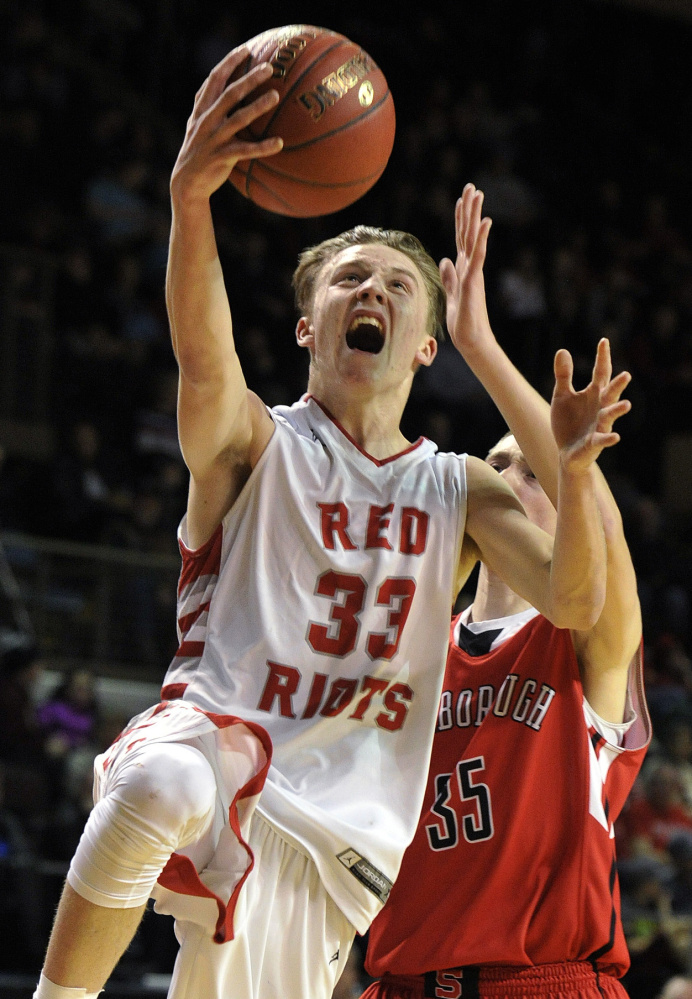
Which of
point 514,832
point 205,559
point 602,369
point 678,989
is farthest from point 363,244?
point 678,989

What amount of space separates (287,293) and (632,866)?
5.44m

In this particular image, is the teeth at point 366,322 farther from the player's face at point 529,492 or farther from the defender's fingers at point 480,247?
the player's face at point 529,492

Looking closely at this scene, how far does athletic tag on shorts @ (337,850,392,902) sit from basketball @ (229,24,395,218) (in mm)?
1474

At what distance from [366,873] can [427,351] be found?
1.38 metres

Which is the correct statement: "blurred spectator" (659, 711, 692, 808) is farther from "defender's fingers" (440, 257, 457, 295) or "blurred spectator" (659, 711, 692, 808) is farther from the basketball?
the basketball

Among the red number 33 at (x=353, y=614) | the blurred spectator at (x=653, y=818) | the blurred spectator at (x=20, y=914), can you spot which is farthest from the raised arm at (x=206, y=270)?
the blurred spectator at (x=653, y=818)

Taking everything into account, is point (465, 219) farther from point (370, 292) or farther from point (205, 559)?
point (205, 559)

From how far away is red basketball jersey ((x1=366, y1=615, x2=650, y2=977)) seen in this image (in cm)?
321

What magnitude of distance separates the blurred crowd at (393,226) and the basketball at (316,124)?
4.08 m

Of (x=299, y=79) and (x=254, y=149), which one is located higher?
(x=299, y=79)

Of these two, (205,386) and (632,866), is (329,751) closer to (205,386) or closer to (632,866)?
(205,386)

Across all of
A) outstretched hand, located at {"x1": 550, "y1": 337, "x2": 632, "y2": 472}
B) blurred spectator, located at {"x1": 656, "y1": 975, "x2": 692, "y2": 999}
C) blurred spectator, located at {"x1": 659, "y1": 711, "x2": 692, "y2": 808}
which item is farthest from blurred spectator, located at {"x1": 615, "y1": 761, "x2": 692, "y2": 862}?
outstretched hand, located at {"x1": 550, "y1": 337, "x2": 632, "y2": 472}

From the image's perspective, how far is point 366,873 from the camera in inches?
111

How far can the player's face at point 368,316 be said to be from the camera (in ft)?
10.5
